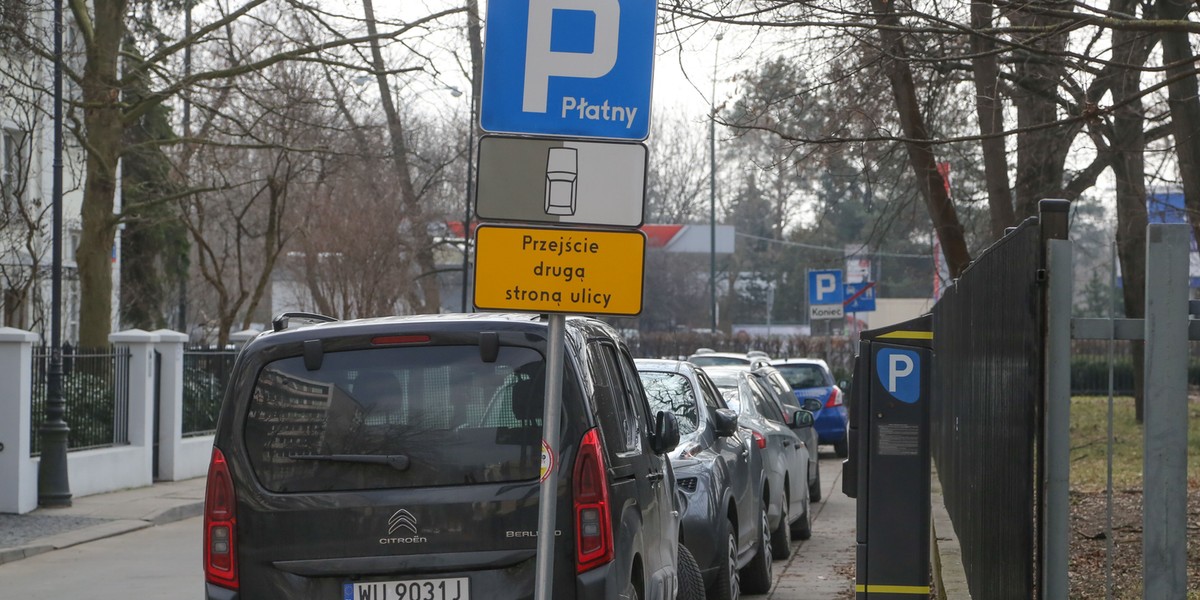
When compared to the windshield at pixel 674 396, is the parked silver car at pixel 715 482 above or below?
below

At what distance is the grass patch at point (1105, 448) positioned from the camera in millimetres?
15586

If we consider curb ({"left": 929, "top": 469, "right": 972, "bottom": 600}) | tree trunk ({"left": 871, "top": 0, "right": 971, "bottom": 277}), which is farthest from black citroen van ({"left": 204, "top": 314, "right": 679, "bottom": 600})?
tree trunk ({"left": 871, "top": 0, "right": 971, "bottom": 277})

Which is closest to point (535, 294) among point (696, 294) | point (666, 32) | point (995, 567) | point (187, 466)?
point (995, 567)

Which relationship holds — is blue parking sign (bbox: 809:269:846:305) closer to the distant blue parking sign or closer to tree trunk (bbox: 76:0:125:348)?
tree trunk (bbox: 76:0:125:348)

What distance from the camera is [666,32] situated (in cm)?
1004

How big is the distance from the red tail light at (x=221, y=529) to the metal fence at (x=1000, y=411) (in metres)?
2.85

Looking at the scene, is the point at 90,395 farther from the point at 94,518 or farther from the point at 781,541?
the point at 781,541

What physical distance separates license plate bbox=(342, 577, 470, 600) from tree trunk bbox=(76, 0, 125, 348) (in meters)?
16.7

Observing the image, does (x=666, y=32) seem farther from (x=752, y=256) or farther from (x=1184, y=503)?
(x=752, y=256)

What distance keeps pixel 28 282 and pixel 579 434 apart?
1694 centimetres

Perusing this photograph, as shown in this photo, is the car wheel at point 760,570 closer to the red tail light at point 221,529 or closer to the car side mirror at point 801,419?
the car side mirror at point 801,419

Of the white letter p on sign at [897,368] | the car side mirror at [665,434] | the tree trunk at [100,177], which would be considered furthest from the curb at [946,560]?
the tree trunk at [100,177]

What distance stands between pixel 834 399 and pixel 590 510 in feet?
64.4

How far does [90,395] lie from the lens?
18.1 metres
